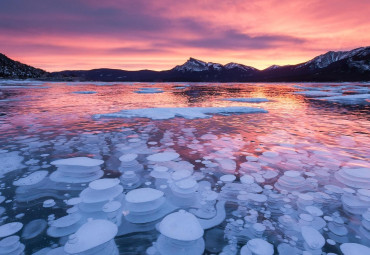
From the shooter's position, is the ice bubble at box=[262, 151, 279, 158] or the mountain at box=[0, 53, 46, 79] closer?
the ice bubble at box=[262, 151, 279, 158]

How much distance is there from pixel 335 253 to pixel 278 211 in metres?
0.67

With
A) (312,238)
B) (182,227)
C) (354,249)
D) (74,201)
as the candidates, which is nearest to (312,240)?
(312,238)

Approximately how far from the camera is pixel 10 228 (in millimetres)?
2221

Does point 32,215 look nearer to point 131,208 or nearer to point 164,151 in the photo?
point 131,208

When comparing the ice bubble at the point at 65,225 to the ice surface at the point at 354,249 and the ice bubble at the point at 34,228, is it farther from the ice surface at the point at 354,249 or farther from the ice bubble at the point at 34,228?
the ice surface at the point at 354,249

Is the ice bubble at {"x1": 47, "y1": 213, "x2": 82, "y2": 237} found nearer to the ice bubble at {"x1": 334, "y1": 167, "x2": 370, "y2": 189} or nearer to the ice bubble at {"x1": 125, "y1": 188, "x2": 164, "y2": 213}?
the ice bubble at {"x1": 125, "y1": 188, "x2": 164, "y2": 213}

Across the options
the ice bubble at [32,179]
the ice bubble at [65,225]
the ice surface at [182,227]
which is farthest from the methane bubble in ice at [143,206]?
the ice bubble at [32,179]

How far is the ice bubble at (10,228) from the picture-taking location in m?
2.15

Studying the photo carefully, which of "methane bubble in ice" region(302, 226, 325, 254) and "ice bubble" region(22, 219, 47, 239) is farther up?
"ice bubble" region(22, 219, 47, 239)

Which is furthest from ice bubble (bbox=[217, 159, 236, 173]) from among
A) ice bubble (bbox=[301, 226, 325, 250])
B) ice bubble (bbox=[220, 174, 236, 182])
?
ice bubble (bbox=[301, 226, 325, 250])

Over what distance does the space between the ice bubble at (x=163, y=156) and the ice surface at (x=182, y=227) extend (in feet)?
6.00

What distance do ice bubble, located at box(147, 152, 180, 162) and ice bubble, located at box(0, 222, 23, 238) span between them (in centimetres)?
Result: 224

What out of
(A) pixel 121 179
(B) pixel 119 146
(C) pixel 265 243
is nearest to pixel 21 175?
(A) pixel 121 179

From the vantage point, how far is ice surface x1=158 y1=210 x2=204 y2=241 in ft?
6.58
